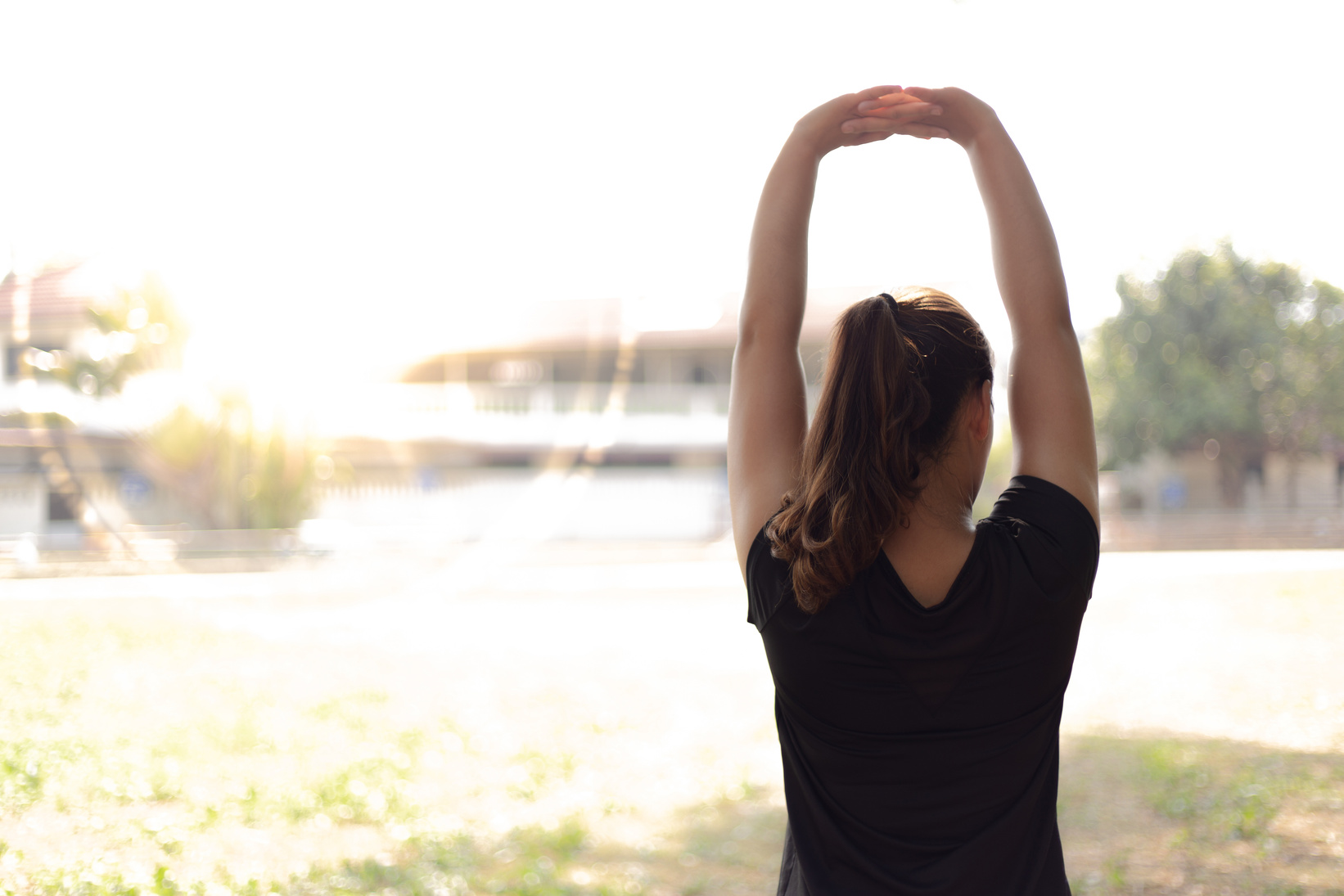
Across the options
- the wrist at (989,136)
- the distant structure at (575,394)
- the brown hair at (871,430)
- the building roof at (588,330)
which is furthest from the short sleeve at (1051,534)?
the building roof at (588,330)

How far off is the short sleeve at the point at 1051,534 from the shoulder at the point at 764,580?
247 millimetres

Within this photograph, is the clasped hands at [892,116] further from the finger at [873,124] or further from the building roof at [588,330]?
the building roof at [588,330]

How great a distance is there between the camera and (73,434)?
1559 cm

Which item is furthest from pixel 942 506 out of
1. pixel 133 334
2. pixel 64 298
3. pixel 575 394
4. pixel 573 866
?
pixel 575 394

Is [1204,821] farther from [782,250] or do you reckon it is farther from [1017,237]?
[782,250]

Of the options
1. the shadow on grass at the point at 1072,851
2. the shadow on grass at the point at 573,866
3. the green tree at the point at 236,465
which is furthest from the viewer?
the green tree at the point at 236,465

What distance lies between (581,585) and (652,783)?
876 centimetres

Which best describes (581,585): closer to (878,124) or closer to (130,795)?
(130,795)

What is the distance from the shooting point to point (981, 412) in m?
1.14

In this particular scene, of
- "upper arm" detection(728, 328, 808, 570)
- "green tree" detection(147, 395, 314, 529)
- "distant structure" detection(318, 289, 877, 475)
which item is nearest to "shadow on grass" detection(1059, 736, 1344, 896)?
"upper arm" detection(728, 328, 808, 570)

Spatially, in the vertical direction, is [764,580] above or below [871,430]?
below

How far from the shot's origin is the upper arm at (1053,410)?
1.10 m

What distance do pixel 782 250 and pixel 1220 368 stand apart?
23379mm

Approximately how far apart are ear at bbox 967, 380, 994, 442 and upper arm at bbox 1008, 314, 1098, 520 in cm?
4
